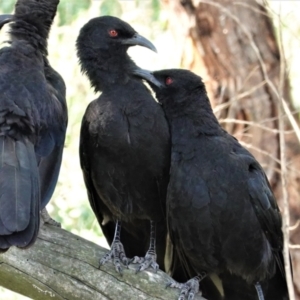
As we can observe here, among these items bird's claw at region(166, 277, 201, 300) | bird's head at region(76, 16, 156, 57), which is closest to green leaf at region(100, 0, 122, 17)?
bird's head at region(76, 16, 156, 57)

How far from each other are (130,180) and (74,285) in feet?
2.83

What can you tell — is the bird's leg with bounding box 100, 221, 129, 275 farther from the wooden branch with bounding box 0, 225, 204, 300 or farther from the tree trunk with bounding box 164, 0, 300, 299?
the tree trunk with bounding box 164, 0, 300, 299

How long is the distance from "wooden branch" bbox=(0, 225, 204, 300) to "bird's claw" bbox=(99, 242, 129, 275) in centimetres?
3

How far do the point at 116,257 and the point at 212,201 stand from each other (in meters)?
0.81

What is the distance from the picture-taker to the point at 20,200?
512cm

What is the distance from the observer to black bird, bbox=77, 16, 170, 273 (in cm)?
593

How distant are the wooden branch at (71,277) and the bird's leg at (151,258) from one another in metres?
0.07

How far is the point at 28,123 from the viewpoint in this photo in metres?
5.59

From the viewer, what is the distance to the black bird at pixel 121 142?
5.93m

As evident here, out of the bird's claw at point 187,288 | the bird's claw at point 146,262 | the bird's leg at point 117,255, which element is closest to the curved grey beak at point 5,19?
the bird's leg at point 117,255

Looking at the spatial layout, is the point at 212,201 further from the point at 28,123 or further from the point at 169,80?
the point at 28,123

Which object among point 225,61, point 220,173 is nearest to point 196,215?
point 220,173

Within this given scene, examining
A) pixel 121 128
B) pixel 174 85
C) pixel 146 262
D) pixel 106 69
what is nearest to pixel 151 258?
pixel 146 262

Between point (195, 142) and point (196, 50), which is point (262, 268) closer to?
point (195, 142)
